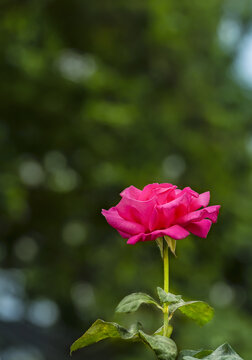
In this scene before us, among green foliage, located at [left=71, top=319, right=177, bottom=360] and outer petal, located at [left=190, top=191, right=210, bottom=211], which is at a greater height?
outer petal, located at [left=190, top=191, right=210, bottom=211]

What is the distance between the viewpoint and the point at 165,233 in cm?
61

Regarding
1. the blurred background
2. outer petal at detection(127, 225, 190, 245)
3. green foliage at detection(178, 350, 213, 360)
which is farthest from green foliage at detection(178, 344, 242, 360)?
the blurred background

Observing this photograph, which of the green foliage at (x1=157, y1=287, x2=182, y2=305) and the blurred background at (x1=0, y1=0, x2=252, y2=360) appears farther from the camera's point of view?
the blurred background at (x1=0, y1=0, x2=252, y2=360)

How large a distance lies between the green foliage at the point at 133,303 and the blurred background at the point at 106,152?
15.9 feet

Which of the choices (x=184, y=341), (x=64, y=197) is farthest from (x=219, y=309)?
(x=64, y=197)

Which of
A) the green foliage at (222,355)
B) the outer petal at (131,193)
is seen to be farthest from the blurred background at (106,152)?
the green foliage at (222,355)

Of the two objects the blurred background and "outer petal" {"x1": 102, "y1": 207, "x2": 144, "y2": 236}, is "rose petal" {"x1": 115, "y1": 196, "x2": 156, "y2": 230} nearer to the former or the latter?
"outer petal" {"x1": 102, "y1": 207, "x2": 144, "y2": 236}

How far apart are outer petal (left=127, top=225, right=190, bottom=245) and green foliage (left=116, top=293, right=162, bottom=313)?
2.6 inches

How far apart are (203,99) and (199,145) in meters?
0.66

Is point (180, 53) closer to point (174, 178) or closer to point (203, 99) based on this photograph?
point (203, 99)

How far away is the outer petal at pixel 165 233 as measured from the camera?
1.98 ft

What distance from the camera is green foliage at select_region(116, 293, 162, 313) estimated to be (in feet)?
2.05

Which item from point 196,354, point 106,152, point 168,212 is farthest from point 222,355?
point 106,152

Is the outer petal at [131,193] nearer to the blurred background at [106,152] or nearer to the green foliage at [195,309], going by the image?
the green foliage at [195,309]
